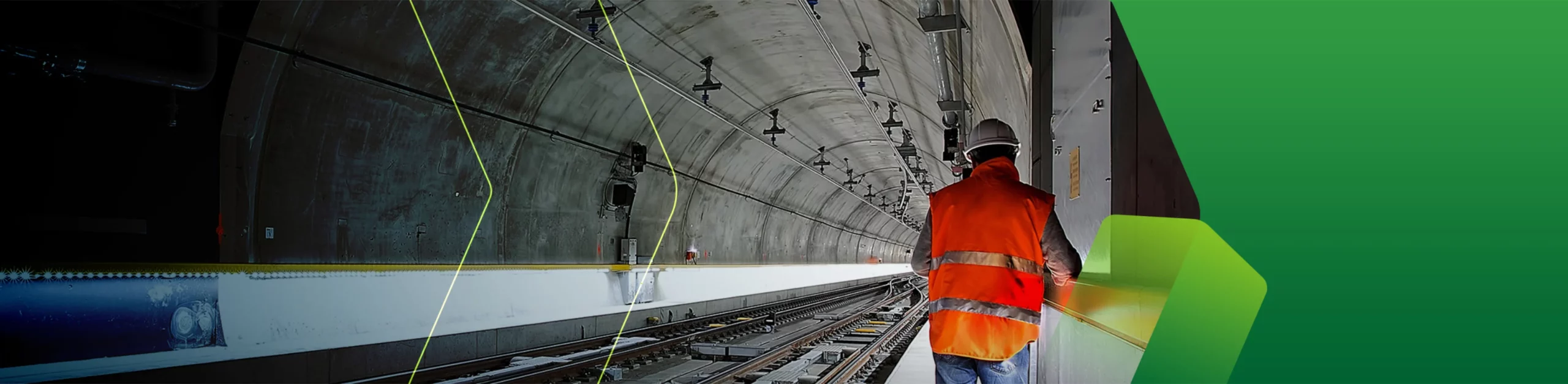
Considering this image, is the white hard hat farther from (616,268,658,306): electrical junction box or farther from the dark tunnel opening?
(616,268,658,306): electrical junction box

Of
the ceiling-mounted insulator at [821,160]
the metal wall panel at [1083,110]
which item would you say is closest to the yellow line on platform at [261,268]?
the metal wall panel at [1083,110]

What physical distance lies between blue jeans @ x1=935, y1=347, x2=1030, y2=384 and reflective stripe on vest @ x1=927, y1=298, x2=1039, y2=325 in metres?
0.19

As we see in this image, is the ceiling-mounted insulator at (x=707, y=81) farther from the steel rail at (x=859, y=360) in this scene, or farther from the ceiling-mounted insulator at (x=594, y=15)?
the steel rail at (x=859, y=360)

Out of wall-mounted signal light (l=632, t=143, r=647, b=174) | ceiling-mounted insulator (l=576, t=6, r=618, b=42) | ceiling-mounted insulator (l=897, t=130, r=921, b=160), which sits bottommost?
wall-mounted signal light (l=632, t=143, r=647, b=174)

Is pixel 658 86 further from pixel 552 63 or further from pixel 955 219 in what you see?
pixel 955 219

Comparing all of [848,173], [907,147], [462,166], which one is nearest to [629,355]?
[462,166]

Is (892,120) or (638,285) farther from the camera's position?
(892,120)

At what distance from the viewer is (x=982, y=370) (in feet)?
12.0

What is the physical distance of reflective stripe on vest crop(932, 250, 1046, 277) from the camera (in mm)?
3445

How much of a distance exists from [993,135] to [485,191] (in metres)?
10.6

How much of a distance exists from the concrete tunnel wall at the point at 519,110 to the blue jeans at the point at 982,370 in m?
3.48

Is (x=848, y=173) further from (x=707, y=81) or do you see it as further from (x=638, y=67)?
(x=638, y=67)

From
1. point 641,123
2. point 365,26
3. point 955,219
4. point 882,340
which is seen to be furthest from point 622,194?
point 955,219

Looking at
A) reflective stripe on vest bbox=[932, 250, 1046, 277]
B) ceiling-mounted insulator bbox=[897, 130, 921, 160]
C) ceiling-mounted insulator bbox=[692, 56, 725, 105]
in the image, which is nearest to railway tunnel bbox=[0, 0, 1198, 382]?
ceiling-mounted insulator bbox=[692, 56, 725, 105]
